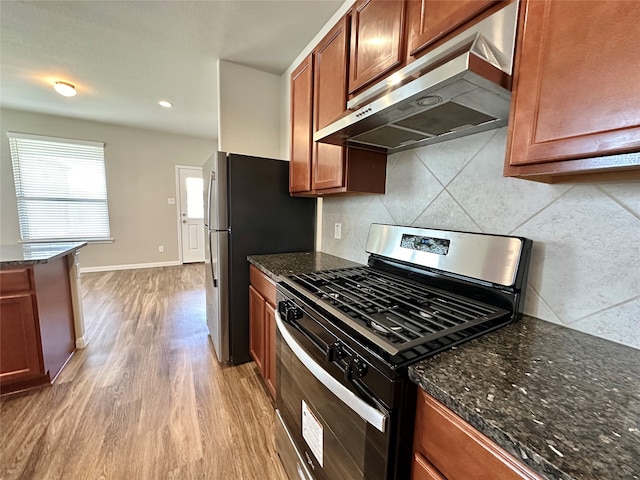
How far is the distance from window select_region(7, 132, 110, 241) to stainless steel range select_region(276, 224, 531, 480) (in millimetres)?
5042

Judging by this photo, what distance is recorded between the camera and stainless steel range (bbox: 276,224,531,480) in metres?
0.65

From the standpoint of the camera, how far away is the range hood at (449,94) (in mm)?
709

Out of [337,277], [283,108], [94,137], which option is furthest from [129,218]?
[337,277]

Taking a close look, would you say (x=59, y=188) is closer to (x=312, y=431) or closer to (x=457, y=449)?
(x=312, y=431)

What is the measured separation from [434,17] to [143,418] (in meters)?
2.38

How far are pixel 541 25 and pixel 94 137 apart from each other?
5905 millimetres

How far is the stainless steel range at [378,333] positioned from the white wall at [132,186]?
A: 488 centimetres

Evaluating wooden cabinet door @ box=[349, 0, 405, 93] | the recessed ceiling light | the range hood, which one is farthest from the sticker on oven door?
the recessed ceiling light

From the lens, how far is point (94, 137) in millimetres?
4504

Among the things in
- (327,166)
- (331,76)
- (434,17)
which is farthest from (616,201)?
(331,76)

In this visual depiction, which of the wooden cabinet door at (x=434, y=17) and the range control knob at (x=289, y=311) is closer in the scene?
the wooden cabinet door at (x=434, y=17)

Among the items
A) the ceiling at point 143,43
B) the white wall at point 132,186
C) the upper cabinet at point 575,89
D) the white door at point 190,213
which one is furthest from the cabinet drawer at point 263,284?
the white wall at point 132,186

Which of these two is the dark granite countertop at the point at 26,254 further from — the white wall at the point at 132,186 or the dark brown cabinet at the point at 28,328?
the white wall at the point at 132,186

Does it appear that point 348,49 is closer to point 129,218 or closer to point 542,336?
point 542,336
